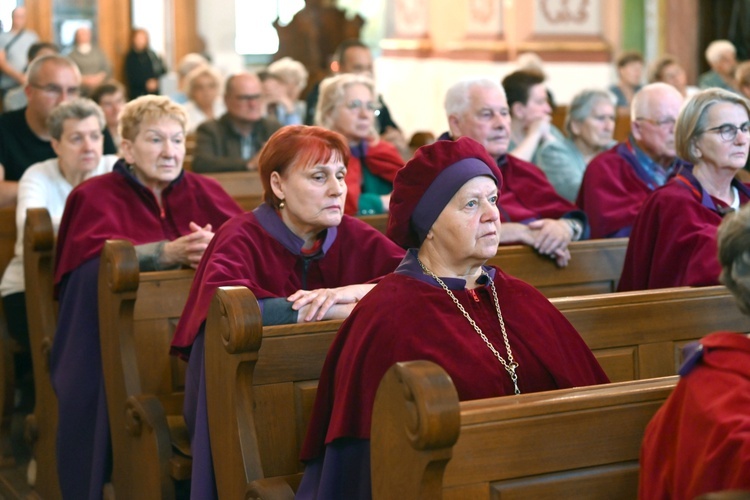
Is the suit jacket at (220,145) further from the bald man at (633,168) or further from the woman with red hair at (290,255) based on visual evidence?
the woman with red hair at (290,255)

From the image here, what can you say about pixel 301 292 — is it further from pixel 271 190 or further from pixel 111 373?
pixel 111 373

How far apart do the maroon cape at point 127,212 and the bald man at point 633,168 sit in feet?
5.27

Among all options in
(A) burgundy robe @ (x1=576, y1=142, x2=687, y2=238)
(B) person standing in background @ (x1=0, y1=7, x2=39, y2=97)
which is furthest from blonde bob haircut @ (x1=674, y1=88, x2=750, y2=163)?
(B) person standing in background @ (x1=0, y1=7, x2=39, y2=97)

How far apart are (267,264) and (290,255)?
0.29 ft

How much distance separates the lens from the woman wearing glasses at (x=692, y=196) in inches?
160

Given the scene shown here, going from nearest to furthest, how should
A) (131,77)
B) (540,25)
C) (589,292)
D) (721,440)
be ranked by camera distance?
1. (721,440)
2. (589,292)
3. (540,25)
4. (131,77)

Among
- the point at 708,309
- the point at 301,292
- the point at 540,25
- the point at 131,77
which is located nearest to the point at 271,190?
the point at 301,292

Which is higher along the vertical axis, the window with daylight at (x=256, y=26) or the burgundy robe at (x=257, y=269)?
the window with daylight at (x=256, y=26)

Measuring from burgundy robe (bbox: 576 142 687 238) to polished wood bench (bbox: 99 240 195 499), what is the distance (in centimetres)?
201

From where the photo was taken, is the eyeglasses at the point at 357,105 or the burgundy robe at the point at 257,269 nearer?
the burgundy robe at the point at 257,269

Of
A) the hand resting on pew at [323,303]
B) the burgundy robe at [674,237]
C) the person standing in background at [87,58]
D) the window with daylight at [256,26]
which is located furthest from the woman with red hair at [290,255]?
the window with daylight at [256,26]

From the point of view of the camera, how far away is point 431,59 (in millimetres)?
12453

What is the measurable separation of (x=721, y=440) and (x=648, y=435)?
0.23 meters

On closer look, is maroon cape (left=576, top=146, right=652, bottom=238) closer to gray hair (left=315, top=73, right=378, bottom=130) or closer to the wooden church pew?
gray hair (left=315, top=73, right=378, bottom=130)
